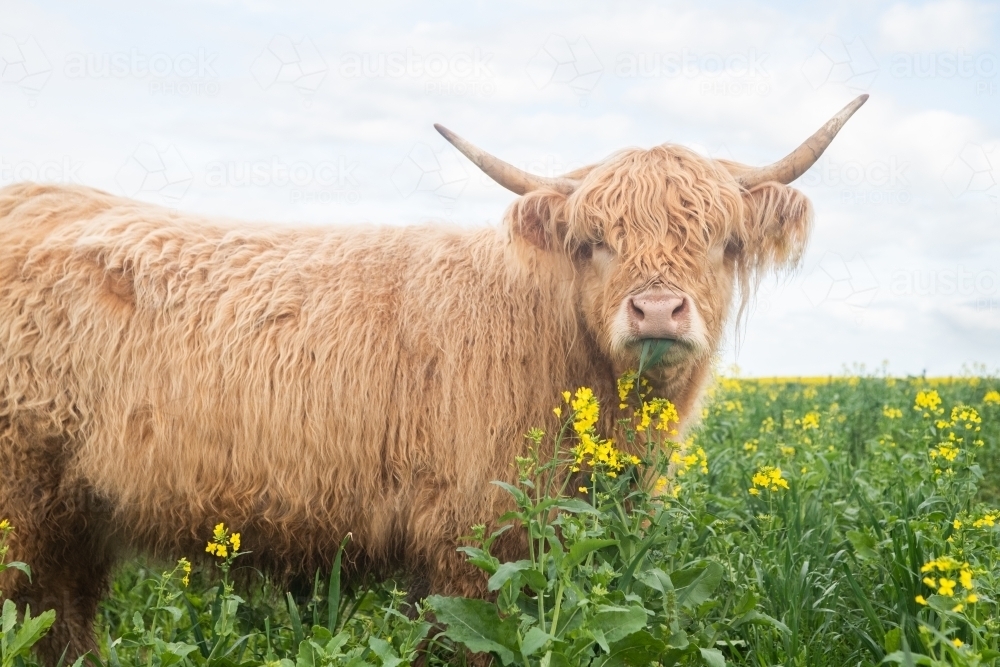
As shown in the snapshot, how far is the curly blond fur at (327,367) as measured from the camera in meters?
3.62

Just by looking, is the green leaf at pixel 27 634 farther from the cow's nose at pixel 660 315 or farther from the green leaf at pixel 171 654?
the cow's nose at pixel 660 315

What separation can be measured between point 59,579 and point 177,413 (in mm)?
1010

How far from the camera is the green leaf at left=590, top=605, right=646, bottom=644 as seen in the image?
2.32 meters

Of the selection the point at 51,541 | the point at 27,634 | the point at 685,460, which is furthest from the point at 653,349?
the point at 51,541

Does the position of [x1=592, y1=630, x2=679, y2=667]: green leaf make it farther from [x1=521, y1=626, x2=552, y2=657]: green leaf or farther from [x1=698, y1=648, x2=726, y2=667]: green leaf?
[x1=521, y1=626, x2=552, y2=657]: green leaf

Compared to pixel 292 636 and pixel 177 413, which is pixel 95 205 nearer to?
pixel 177 413

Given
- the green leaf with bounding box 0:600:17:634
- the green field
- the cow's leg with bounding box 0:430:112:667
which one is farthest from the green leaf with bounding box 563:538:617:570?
the cow's leg with bounding box 0:430:112:667

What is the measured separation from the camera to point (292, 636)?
3600mm

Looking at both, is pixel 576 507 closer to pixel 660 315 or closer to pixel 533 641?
pixel 533 641

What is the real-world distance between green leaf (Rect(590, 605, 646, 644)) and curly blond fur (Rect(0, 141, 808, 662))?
3.88 feet

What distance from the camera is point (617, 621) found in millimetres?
2336

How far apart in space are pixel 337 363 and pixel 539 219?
3.27 ft

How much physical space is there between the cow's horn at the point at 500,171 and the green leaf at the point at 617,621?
200cm

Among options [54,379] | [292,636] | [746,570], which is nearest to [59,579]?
[54,379]
